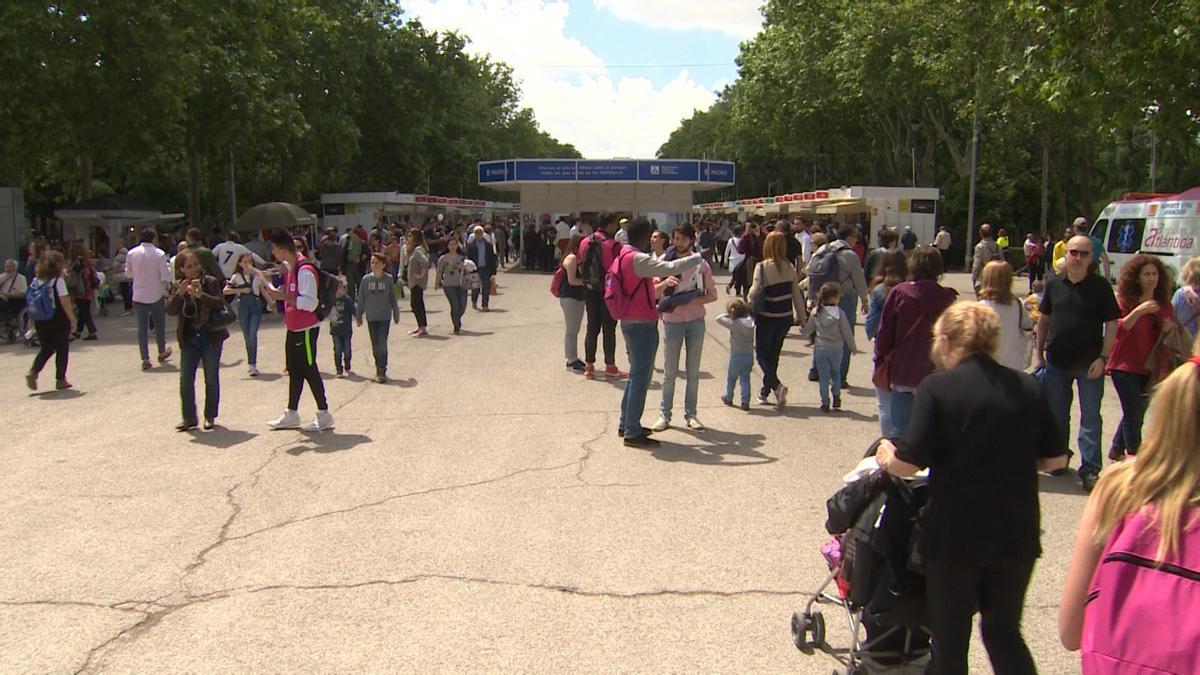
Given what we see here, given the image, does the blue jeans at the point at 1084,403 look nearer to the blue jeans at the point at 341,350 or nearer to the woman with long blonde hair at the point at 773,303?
the woman with long blonde hair at the point at 773,303

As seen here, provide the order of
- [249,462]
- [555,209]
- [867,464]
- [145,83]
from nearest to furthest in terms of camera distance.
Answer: [867,464], [249,462], [145,83], [555,209]

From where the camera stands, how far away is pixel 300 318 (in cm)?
845

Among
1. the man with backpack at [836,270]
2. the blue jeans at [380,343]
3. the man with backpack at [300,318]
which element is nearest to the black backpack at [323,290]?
the man with backpack at [300,318]

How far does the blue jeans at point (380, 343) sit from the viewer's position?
11.7 m

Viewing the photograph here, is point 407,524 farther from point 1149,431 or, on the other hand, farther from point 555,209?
point 555,209

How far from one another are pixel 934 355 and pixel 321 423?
6.18 meters

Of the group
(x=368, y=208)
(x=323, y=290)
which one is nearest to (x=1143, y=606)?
(x=323, y=290)

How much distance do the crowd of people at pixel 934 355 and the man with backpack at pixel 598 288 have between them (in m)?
0.03

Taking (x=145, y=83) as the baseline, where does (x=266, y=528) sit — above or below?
below

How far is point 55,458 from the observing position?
801 cm

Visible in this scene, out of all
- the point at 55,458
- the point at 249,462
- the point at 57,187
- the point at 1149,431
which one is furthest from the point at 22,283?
the point at 57,187

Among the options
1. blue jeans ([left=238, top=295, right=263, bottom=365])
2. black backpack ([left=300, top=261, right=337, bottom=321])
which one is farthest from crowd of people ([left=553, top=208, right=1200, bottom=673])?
blue jeans ([left=238, top=295, right=263, bottom=365])

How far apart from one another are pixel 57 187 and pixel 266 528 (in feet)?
161

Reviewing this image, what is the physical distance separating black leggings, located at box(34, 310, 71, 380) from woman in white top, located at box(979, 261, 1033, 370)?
9426 mm
